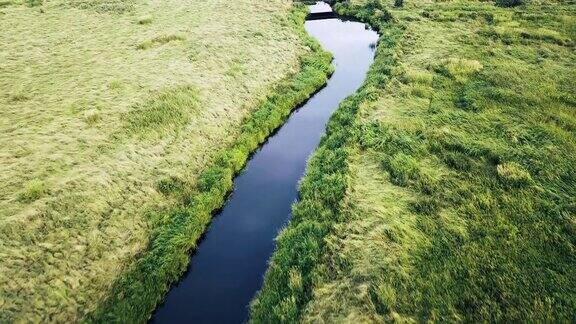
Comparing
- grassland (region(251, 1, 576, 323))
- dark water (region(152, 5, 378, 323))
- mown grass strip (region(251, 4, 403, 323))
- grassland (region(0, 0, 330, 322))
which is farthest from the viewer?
dark water (region(152, 5, 378, 323))

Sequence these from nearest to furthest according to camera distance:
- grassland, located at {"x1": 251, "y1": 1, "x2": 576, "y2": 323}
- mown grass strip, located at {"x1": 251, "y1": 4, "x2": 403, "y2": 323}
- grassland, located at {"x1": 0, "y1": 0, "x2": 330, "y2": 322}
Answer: grassland, located at {"x1": 251, "y1": 1, "x2": 576, "y2": 323}, mown grass strip, located at {"x1": 251, "y1": 4, "x2": 403, "y2": 323}, grassland, located at {"x1": 0, "y1": 0, "x2": 330, "y2": 322}

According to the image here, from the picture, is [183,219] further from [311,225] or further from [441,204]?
[441,204]

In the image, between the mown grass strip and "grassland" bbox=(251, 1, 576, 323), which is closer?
"grassland" bbox=(251, 1, 576, 323)

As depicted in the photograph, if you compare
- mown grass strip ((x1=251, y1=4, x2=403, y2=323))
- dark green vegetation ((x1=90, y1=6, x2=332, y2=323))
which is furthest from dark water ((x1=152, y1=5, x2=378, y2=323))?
mown grass strip ((x1=251, y1=4, x2=403, y2=323))

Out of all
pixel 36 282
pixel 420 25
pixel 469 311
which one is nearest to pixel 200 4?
pixel 420 25

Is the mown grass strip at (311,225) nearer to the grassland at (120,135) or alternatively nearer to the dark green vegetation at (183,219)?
the dark green vegetation at (183,219)

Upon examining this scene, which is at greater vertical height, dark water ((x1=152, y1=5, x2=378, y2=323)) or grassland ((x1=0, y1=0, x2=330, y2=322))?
grassland ((x1=0, y1=0, x2=330, y2=322))

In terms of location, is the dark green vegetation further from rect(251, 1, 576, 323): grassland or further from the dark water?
rect(251, 1, 576, 323): grassland
